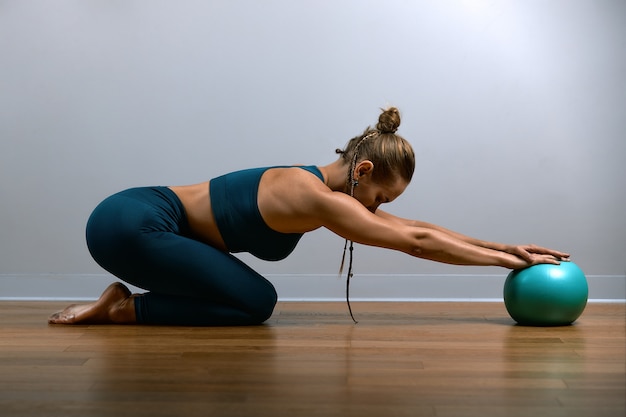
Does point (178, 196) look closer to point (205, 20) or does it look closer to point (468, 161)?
point (205, 20)

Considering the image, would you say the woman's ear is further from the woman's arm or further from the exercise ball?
the exercise ball

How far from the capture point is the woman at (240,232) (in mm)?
2873

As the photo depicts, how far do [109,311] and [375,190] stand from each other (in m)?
1.14

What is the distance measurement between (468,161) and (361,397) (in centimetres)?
254

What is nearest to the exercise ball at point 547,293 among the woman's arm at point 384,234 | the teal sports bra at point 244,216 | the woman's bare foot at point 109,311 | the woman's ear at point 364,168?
the woman's arm at point 384,234

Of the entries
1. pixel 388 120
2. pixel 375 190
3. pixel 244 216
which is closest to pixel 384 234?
pixel 375 190

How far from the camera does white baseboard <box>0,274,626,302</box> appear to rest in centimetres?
426

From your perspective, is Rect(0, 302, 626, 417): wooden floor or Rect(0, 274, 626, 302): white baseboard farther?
Rect(0, 274, 626, 302): white baseboard

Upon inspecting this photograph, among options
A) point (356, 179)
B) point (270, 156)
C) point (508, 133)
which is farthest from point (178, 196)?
point (508, 133)

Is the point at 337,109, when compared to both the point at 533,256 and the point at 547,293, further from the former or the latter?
the point at 547,293

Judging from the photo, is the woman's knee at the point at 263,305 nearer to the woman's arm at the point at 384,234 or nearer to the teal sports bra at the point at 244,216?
the teal sports bra at the point at 244,216

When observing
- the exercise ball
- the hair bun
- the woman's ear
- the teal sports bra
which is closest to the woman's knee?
the teal sports bra

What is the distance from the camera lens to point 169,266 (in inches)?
118

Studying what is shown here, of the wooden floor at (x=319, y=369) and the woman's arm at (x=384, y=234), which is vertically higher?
the woman's arm at (x=384, y=234)
